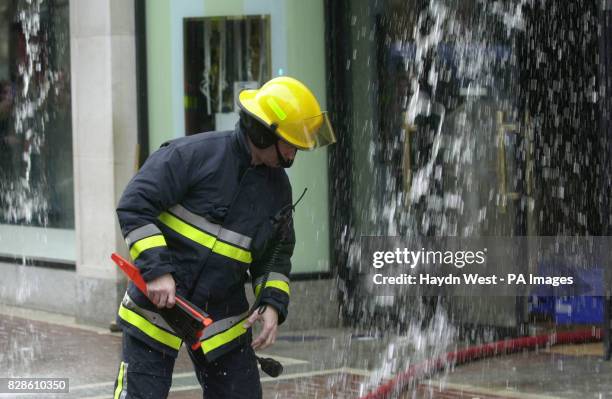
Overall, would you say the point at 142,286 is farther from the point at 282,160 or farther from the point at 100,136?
the point at 100,136

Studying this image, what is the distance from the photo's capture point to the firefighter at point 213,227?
189 inches

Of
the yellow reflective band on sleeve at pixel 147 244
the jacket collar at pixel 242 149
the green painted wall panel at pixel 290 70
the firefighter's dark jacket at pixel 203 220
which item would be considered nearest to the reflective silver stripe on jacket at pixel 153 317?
the firefighter's dark jacket at pixel 203 220

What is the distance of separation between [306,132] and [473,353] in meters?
4.43

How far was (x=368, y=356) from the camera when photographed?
30.9 feet

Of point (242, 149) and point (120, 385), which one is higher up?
point (242, 149)

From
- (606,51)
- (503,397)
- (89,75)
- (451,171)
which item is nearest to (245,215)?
(503,397)

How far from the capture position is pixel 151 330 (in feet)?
16.1

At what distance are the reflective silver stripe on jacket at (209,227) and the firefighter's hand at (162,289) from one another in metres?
0.28

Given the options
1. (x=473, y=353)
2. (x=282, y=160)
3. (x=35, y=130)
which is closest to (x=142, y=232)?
(x=282, y=160)

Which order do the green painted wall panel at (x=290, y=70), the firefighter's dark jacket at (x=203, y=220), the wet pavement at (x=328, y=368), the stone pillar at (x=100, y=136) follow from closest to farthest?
the firefighter's dark jacket at (x=203, y=220) → the wet pavement at (x=328, y=368) → the green painted wall panel at (x=290, y=70) → the stone pillar at (x=100, y=136)

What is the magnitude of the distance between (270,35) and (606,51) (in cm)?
324

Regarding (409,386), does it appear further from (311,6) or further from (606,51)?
(311,6)

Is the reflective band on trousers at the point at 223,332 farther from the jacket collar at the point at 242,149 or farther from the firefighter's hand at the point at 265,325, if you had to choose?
the jacket collar at the point at 242,149

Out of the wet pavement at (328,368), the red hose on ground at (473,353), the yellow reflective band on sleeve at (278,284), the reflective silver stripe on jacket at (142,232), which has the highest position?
the reflective silver stripe on jacket at (142,232)
